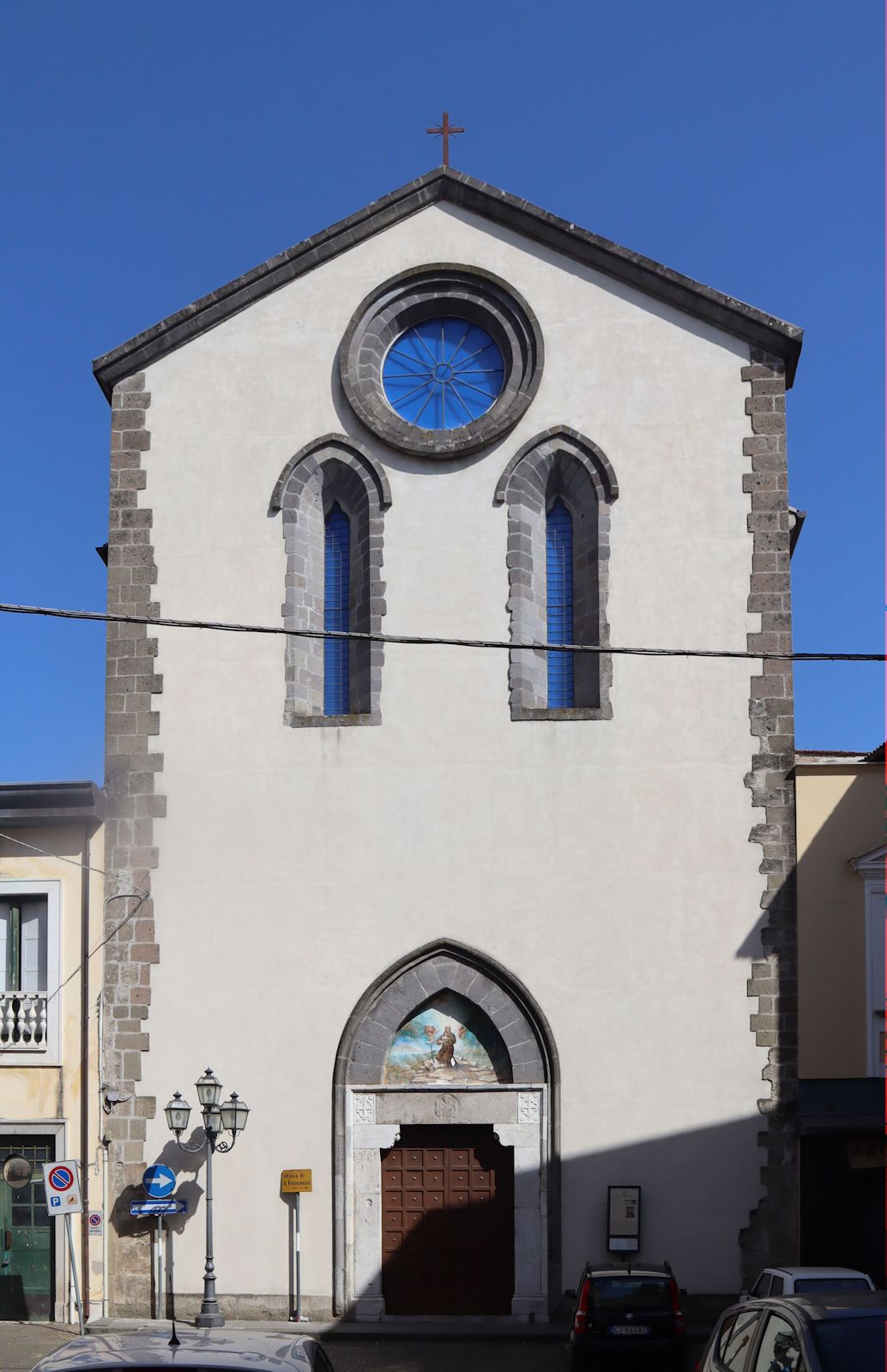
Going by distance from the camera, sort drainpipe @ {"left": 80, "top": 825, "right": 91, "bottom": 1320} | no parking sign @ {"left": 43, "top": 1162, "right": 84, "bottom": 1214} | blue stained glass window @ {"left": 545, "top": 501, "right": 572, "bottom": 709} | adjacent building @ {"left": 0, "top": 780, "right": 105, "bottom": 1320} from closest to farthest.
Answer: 1. no parking sign @ {"left": 43, "top": 1162, "right": 84, "bottom": 1214}
2. drainpipe @ {"left": 80, "top": 825, "right": 91, "bottom": 1320}
3. adjacent building @ {"left": 0, "top": 780, "right": 105, "bottom": 1320}
4. blue stained glass window @ {"left": 545, "top": 501, "right": 572, "bottom": 709}

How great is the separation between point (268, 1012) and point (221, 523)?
18.9 ft

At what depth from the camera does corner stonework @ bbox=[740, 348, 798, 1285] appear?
18.5m

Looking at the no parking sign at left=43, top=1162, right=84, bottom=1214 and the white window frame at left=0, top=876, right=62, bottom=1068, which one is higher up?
the white window frame at left=0, top=876, right=62, bottom=1068

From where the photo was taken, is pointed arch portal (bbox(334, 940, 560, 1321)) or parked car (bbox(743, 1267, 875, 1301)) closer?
parked car (bbox(743, 1267, 875, 1301))

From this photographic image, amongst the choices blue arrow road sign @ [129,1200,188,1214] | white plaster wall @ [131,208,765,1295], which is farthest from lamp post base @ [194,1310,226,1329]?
blue arrow road sign @ [129,1200,188,1214]

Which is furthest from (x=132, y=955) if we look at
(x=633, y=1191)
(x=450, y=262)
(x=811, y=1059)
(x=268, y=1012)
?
(x=450, y=262)

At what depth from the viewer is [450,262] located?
68.0 feet

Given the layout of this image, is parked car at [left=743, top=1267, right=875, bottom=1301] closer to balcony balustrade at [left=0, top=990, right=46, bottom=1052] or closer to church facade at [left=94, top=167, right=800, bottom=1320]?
church facade at [left=94, top=167, right=800, bottom=1320]

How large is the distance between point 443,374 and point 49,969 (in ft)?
27.9

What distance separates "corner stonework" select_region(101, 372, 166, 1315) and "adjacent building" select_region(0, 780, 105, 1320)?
185 mm

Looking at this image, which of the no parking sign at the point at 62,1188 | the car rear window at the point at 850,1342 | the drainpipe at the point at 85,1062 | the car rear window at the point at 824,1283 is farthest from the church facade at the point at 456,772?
the car rear window at the point at 850,1342

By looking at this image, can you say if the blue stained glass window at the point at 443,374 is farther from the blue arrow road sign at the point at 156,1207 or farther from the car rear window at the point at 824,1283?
the car rear window at the point at 824,1283

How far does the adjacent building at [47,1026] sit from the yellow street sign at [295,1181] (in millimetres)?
2081

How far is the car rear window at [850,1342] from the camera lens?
7.06 m
